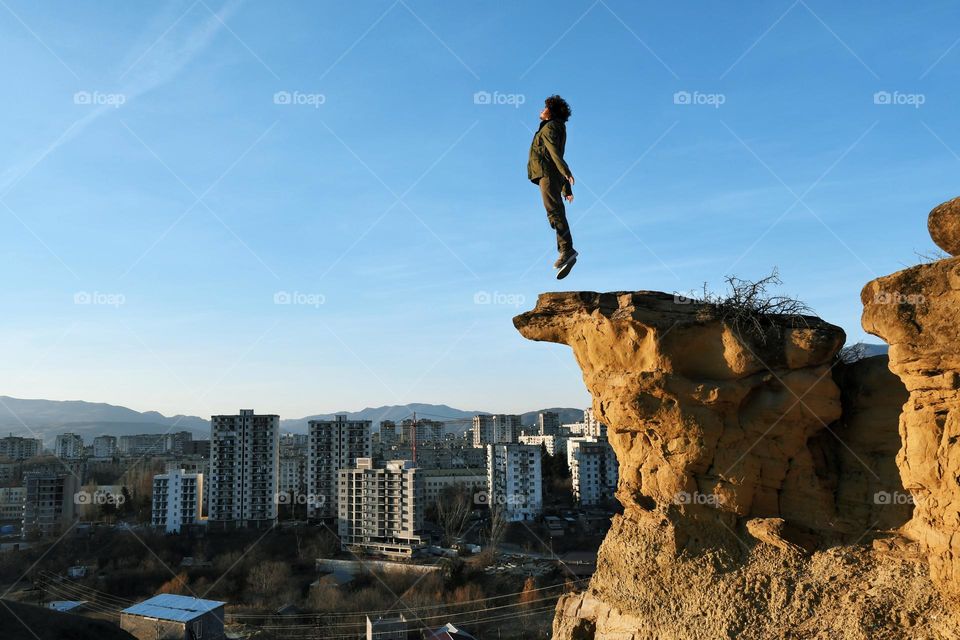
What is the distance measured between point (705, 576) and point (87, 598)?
5238 centimetres

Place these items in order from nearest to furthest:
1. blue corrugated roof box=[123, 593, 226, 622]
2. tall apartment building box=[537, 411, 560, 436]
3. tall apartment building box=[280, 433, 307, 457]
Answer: blue corrugated roof box=[123, 593, 226, 622] < tall apartment building box=[280, 433, 307, 457] < tall apartment building box=[537, 411, 560, 436]

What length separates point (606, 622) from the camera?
7051 mm

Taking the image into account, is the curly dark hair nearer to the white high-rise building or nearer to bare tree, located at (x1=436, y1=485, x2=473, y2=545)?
bare tree, located at (x1=436, y1=485, x2=473, y2=545)

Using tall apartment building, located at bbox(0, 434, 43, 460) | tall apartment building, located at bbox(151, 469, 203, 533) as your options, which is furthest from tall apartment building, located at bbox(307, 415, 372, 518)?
tall apartment building, located at bbox(0, 434, 43, 460)

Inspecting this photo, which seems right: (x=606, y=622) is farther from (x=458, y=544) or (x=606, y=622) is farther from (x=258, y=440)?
(x=258, y=440)

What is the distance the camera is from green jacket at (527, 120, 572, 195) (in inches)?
275

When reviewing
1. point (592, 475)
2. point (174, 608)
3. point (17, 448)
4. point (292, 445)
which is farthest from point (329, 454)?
point (17, 448)

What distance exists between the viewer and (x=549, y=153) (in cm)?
711

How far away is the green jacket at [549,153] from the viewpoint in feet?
22.9

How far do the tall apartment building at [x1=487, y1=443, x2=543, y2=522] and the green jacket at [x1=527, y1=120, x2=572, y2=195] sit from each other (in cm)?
6335

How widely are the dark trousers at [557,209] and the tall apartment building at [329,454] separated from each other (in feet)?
213

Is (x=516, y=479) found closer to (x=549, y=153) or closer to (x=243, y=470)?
(x=243, y=470)

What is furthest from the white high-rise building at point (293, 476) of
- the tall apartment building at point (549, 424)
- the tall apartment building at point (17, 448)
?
the tall apartment building at point (17, 448)

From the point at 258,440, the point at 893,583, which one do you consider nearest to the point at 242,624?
the point at 258,440
